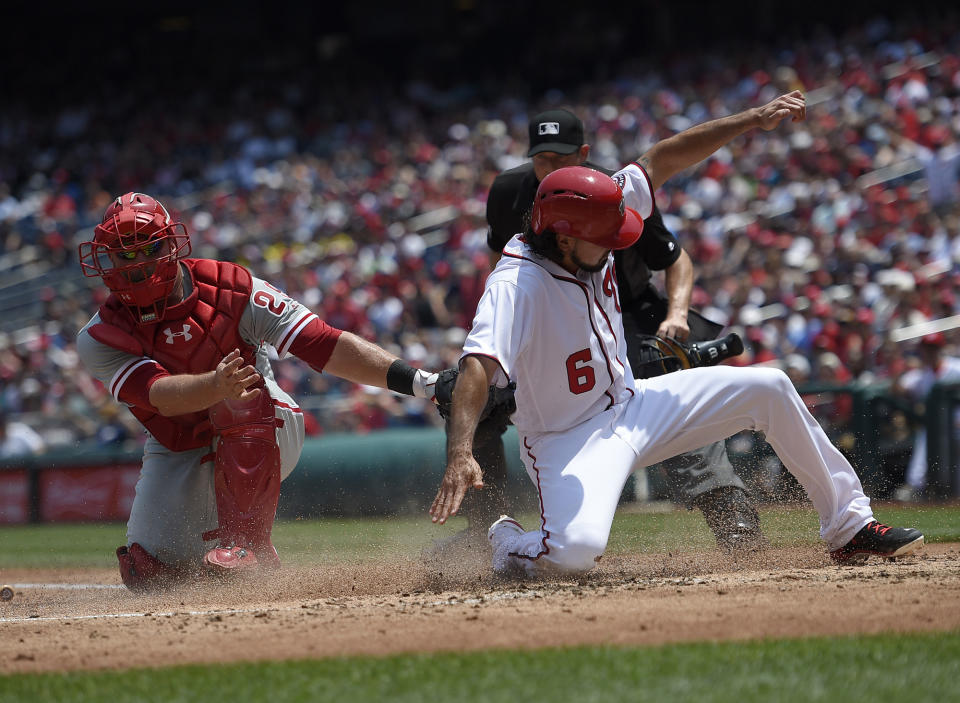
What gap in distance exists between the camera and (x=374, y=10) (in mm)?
23641

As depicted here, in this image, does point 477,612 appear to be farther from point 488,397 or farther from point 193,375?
point 193,375

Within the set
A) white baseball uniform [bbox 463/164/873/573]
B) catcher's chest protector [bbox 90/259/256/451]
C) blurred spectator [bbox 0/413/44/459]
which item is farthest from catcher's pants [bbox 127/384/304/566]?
blurred spectator [bbox 0/413/44/459]

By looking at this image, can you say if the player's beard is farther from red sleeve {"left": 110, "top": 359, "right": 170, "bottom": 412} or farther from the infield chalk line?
red sleeve {"left": 110, "top": 359, "right": 170, "bottom": 412}

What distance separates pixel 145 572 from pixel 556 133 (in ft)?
8.98

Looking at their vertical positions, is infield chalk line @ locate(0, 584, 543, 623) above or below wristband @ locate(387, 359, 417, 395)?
below

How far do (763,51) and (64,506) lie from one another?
465 inches

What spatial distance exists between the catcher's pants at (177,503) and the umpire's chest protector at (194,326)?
381 mm

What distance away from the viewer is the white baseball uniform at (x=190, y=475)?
203 inches

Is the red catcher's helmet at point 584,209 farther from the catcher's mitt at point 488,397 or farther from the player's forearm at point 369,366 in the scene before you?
the player's forearm at point 369,366

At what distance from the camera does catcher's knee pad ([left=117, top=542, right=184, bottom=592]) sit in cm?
515

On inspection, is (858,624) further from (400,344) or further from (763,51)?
(763,51)

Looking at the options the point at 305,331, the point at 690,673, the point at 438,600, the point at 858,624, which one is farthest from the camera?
the point at 305,331

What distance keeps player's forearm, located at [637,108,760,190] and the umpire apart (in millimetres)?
285

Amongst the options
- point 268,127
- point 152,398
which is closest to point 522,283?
point 152,398
